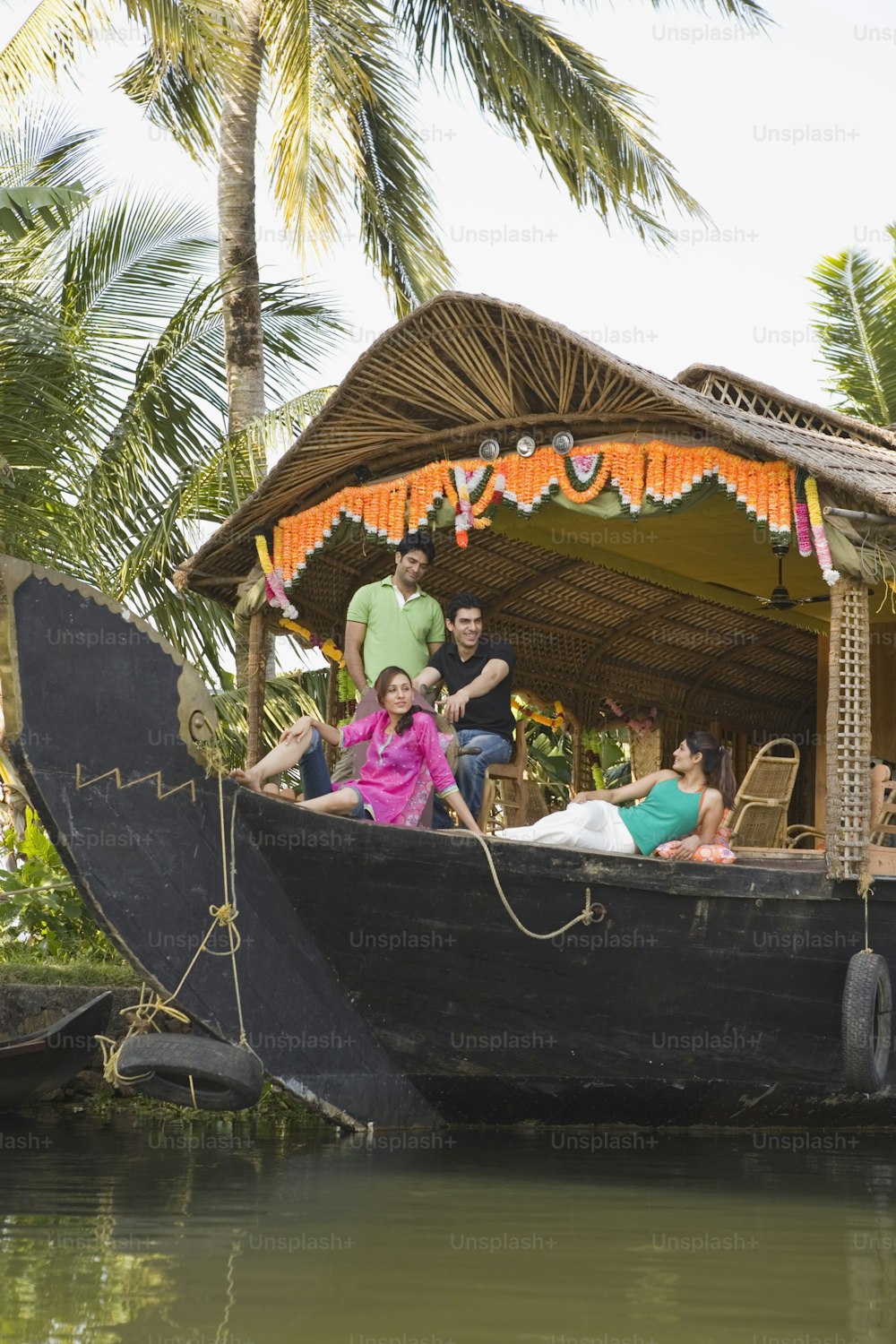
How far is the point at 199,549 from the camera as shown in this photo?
8.45 meters

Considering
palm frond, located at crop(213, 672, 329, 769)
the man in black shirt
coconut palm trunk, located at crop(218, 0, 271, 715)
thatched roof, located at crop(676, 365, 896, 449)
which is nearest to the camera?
the man in black shirt

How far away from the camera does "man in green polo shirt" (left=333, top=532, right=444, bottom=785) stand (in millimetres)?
7875

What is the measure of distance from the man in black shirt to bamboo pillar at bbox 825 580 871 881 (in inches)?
61.9

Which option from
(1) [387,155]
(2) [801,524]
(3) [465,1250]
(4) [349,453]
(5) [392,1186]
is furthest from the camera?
(1) [387,155]

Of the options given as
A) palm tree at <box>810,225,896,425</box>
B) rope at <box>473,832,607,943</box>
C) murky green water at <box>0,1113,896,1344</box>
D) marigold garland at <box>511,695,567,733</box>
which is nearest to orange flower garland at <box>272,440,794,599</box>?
rope at <box>473,832,607,943</box>

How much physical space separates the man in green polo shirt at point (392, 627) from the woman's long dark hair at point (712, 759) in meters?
1.46

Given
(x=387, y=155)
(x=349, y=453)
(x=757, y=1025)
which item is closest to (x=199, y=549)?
(x=349, y=453)

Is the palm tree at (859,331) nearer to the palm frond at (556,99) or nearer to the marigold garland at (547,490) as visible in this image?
the palm frond at (556,99)

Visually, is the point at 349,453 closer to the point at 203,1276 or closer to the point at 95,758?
the point at 95,758

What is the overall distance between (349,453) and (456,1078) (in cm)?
300

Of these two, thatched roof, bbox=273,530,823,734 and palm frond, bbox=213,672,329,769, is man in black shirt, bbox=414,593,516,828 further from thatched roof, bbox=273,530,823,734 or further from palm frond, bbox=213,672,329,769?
palm frond, bbox=213,672,329,769

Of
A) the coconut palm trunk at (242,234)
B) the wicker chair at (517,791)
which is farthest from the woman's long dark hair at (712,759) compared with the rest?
the coconut palm trunk at (242,234)

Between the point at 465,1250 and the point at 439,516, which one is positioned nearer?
the point at 465,1250

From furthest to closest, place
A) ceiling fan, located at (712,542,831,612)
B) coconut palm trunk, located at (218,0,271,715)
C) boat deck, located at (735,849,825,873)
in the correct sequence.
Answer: coconut palm trunk, located at (218,0,271,715)
ceiling fan, located at (712,542,831,612)
boat deck, located at (735,849,825,873)
